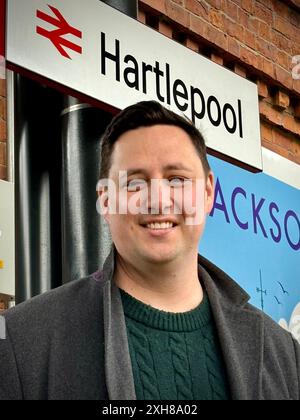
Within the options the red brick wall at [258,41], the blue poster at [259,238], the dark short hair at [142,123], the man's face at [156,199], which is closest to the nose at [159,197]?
the man's face at [156,199]

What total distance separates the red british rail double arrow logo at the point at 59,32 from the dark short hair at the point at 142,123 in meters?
0.45

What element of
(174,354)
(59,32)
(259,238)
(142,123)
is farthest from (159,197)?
(259,238)

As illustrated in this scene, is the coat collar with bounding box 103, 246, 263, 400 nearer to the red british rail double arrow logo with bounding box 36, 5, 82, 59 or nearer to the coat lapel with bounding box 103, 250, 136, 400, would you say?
the coat lapel with bounding box 103, 250, 136, 400

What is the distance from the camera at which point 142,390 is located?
3.99 ft

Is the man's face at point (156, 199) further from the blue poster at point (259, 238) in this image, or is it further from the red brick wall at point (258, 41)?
the red brick wall at point (258, 41)

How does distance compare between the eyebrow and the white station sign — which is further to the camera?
the white station sign

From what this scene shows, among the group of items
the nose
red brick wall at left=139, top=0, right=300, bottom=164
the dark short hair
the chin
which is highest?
red brick wall at left=139, top=0, right=300, bottom=164

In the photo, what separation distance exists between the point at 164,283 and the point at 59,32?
0.69 m

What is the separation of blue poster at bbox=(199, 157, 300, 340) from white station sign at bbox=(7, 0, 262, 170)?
1231 mm

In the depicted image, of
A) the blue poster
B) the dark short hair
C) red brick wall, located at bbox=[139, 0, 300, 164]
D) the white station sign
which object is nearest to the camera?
the dark short hair

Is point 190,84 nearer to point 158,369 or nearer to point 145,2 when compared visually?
point 158,369

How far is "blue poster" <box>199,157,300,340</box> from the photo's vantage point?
3.42m

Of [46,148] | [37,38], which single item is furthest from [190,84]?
[46,148]

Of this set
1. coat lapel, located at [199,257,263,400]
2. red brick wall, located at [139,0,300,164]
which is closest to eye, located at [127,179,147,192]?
coat lapel, located at [199,257,263,400]
